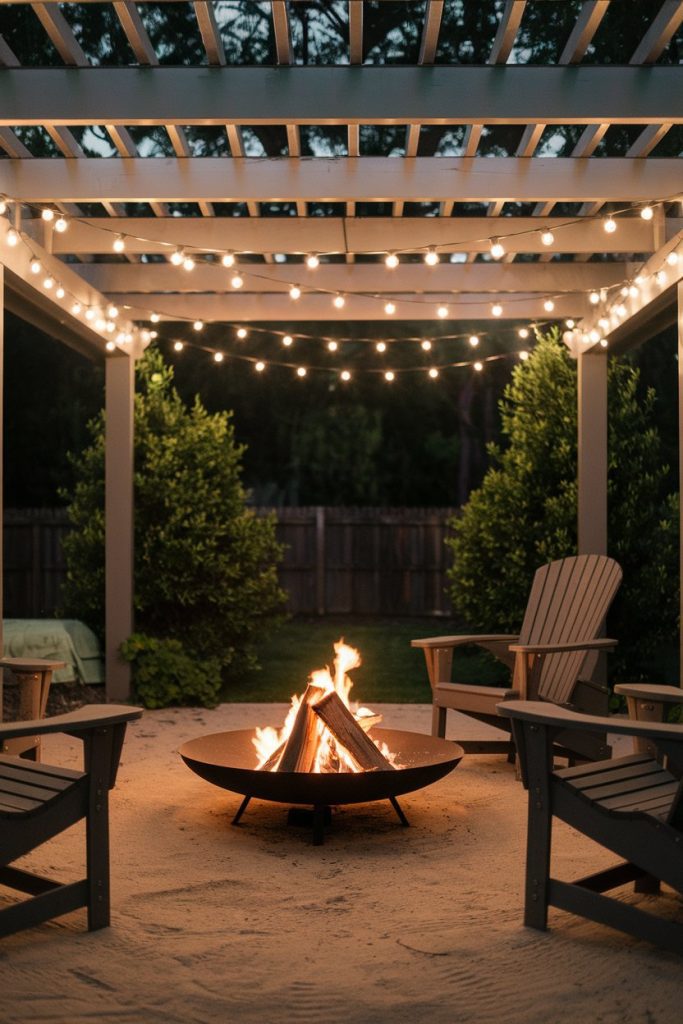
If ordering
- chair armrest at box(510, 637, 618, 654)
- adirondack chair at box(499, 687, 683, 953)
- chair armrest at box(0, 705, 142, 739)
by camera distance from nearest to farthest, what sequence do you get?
1. adirondack chair at box(499, 687, 683, 953)
2. chair armrest at box(0, 705, 142, 739)
3. chair armrest at box(510, 637, 618, 654)

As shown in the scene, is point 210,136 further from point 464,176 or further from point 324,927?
point 324,927

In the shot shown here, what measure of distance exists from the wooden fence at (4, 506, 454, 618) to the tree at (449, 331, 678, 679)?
4986mm

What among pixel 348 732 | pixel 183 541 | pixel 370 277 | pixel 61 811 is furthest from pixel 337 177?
pixel 183 541

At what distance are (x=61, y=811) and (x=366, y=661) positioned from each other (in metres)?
6.91

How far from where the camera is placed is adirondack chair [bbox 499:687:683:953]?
8.68 feet

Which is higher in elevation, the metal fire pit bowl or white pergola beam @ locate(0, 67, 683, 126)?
white pergola beam @ locate(0, 67, 683, 126)

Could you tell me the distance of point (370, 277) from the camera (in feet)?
20.7

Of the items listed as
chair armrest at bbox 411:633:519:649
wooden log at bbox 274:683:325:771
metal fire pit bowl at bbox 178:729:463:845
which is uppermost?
chair armrest at bbox 411:633:519:649

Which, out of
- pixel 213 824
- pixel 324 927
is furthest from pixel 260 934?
pixel 213 824

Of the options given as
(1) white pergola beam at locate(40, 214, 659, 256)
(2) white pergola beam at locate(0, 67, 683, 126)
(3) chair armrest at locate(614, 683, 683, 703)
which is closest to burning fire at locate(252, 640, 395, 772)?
(3) chair armrest at locate(614, 683, 683, 703)

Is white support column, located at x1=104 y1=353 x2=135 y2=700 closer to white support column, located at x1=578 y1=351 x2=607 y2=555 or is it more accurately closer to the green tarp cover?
the green tarp cover

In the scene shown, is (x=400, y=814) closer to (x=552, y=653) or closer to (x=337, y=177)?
(x=552, y=653)

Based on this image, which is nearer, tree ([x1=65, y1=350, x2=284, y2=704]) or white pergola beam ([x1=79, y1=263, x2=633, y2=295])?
white pergola beam ([x1=79, y1=263, x2=633, y2=295])

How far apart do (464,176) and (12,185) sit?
Result: 1.96m
